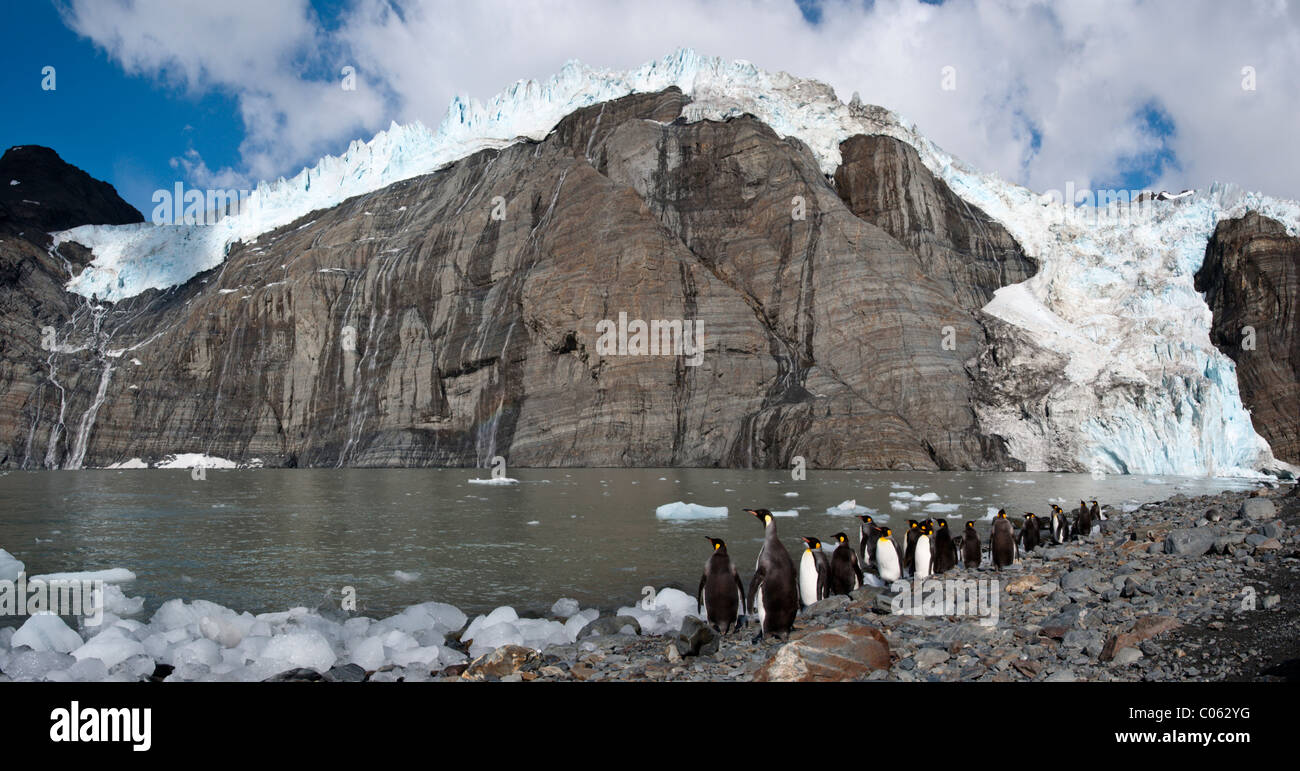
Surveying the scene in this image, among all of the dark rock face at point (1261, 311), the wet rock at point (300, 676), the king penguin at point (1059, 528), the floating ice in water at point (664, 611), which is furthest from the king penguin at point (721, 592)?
the dark rock face at point (1261, 311)

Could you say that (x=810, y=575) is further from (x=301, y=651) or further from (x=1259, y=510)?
(x=1259, y=510)

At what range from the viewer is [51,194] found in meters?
108

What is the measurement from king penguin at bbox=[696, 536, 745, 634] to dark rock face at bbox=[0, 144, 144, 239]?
389 ft

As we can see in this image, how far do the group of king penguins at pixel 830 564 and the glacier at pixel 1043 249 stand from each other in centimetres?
3917

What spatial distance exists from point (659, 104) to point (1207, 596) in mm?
83722

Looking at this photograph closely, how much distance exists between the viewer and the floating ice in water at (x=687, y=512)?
22.1 m

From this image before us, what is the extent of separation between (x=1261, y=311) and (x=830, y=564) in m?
69.8

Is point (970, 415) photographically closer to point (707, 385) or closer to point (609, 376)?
point (707, 385)

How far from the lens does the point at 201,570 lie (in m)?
13.6

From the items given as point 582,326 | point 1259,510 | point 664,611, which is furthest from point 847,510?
point 582,326

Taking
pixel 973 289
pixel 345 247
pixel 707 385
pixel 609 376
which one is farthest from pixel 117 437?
pixel 973 289

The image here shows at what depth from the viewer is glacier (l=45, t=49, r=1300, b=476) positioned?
51844 millimetres

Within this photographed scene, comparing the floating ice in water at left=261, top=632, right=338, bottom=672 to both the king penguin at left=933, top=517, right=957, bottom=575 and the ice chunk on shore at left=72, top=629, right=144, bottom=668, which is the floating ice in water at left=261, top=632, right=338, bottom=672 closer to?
the ice chunk on shore at left=72, top=629, right=144, bottom=668

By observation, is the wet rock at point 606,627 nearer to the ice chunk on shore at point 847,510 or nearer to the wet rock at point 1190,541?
the wet rock at point 1190,541
